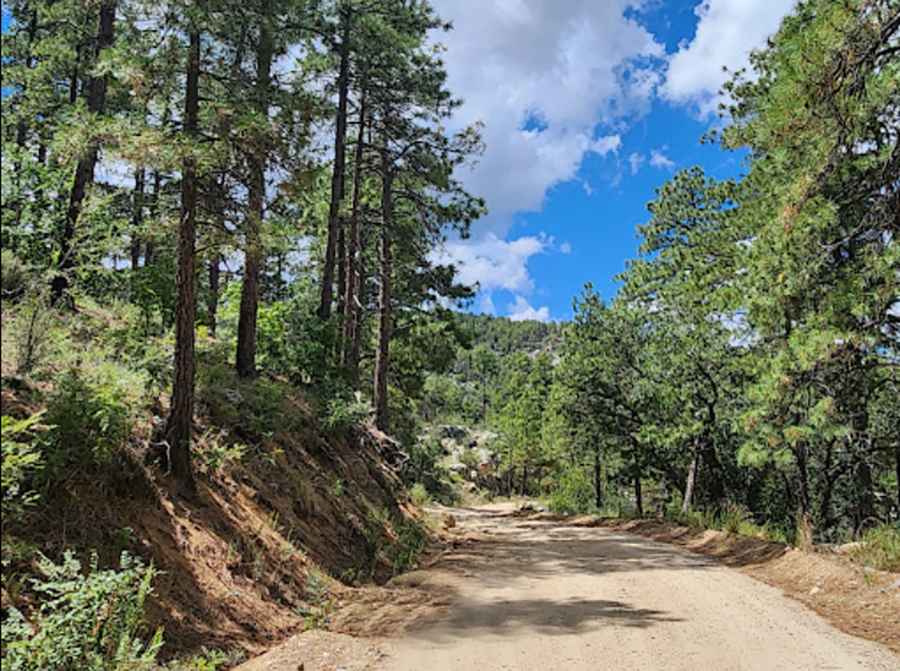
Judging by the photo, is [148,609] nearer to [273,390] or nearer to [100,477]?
[100,477]

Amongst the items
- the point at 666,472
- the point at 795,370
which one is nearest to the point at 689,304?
the point at 795,370

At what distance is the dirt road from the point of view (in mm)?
5332

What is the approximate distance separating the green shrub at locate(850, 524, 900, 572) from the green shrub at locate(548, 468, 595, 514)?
1864 cm

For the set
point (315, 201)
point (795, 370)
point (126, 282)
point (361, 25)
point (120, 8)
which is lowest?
point (795, 370)

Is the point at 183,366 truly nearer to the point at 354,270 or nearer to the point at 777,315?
the point at 777,315

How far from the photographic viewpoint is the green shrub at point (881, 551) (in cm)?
816

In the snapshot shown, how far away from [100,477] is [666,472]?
21.3 metres

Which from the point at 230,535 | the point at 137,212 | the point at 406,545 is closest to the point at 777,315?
the point at 406,545

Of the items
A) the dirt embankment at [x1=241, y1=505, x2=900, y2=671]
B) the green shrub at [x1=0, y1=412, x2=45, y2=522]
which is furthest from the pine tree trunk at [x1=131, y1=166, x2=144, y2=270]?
the dirt embankment at [x1=241, y1=505, x2=900, y2=671]

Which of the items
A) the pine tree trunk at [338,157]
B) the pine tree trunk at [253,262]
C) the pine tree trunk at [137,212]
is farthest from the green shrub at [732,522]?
the pine tree trunk at [137,212]

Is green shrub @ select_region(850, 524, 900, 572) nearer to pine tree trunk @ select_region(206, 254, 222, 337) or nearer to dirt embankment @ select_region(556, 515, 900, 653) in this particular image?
dirt embankment @ select_region(556, 515, 900, 653)

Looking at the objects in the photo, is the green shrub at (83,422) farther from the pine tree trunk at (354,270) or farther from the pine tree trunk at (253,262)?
the pine tree trunk at (354,270)

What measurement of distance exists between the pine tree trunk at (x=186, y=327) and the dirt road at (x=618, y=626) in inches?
127

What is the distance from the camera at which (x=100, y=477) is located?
582 cm
